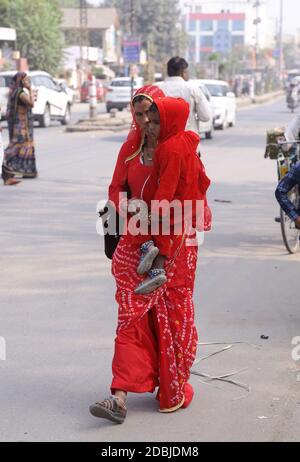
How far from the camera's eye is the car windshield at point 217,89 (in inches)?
1222

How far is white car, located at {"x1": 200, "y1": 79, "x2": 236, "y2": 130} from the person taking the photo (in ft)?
100

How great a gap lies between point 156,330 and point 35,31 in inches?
2555

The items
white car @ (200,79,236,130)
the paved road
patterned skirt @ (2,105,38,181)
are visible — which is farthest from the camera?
white car @ (200,79,236,130)

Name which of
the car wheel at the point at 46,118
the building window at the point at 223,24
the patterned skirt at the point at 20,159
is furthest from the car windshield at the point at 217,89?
the building window at the point at 223,24

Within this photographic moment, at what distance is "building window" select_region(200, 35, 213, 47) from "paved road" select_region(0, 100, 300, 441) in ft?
606

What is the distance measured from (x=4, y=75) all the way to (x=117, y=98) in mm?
12958

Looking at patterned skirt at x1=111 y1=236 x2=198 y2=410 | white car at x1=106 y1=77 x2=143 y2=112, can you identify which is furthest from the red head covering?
white car at x1=106 y1=77 x2=143 y2=112

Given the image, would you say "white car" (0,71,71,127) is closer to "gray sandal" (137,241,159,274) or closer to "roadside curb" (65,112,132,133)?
"roadside curb" (65,112,132,133)

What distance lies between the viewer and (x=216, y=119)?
30.6 m

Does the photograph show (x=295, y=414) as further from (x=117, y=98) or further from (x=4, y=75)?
(x=117, y=98)

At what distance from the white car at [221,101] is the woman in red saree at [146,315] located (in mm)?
25272

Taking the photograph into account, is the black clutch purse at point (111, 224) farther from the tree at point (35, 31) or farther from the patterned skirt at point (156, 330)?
the tree at point (35, 31)

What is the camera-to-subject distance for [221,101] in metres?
30.7

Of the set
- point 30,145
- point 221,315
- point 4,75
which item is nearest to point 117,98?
point 4,75
